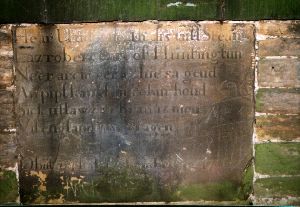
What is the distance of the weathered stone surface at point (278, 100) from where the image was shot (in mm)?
2539

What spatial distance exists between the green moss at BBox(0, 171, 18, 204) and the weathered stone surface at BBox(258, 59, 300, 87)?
2109 mm

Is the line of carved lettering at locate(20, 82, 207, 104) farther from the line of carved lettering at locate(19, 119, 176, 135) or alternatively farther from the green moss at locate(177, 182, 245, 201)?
the green moss at locate(177, 182, 245, 201)

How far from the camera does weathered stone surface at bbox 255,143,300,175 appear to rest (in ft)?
8.52

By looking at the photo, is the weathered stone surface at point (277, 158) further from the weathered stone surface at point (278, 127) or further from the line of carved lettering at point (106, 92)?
the line of carved lettering at point (106, 92)

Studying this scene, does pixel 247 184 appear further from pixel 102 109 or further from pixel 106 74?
pixel 106 74

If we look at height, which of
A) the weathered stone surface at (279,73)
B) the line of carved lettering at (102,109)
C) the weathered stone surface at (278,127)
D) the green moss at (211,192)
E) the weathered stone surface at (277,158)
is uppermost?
the weathered stone surface at (279,73)

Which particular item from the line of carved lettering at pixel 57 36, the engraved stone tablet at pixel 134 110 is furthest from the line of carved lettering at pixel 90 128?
the line of carved lettering at pixel 57 36

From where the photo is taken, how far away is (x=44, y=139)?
2572 mm

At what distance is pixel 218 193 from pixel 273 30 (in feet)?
4.46

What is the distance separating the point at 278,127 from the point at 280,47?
2.05ft

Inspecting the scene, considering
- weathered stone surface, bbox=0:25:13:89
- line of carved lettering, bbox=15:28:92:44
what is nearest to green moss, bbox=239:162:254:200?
line of carved lettering, bbox=15:28:92:44

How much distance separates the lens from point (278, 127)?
2576 mm

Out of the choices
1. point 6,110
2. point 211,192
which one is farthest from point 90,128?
point 211,192

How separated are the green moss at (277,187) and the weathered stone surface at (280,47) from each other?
101cm
